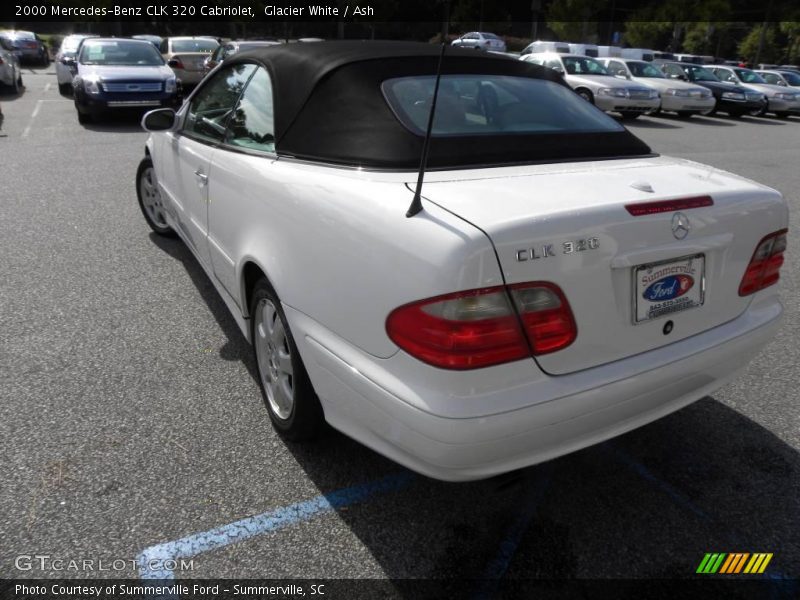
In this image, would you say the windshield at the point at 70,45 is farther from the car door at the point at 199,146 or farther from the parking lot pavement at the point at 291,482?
the parking lot pavement at the point at 291,482

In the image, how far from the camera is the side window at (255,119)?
110 inches

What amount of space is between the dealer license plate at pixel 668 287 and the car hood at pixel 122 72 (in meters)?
11.4

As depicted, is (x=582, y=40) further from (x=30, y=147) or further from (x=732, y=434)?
(x=732, y=434)

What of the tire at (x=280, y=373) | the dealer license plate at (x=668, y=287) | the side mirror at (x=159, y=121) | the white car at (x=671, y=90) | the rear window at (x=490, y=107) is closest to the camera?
the dealer license plate at (x=668, y=287)

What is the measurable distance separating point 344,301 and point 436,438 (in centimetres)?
53

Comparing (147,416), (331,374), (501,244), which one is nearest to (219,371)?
(147,416)

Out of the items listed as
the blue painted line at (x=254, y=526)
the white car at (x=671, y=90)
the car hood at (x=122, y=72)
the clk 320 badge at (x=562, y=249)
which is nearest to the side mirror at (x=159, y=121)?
the blue painted line at (x=254, y=526)

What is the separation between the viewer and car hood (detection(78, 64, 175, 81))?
11.1m

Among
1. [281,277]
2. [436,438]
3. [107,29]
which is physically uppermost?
[107,29]

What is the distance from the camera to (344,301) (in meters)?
2.00

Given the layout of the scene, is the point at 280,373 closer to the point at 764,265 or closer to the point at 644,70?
the point at 764,265

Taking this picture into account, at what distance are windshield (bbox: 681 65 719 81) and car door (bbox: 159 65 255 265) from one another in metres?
19.8

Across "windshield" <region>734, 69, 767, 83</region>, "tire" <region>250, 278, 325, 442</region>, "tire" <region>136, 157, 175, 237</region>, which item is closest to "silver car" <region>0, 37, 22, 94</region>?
"tire" <region>136, 157, 175, 237</region>

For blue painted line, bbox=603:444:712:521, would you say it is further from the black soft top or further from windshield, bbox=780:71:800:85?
windshield, bbox=780:71:800:85
